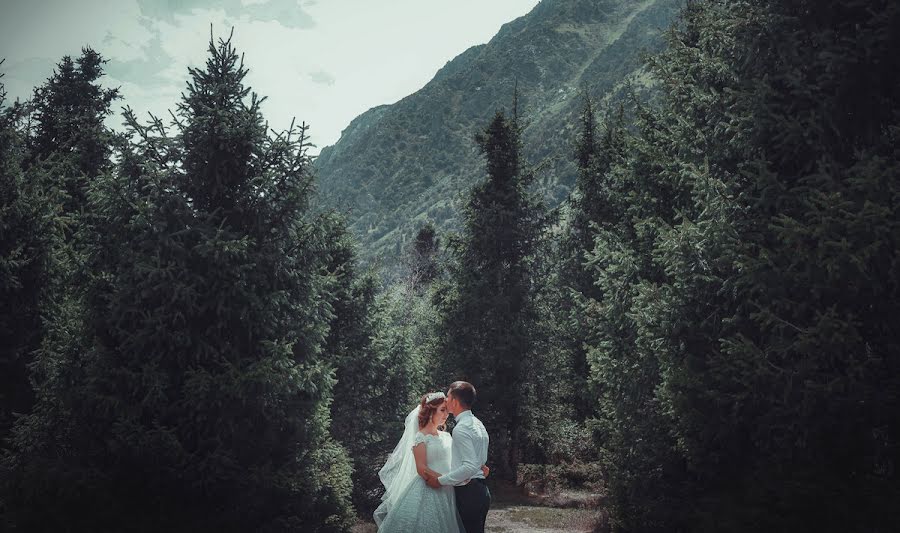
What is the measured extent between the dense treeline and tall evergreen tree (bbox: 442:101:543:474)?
920 centimetres

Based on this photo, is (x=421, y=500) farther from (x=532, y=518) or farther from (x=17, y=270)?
(x=17, y=270)

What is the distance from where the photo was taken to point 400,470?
756 cm

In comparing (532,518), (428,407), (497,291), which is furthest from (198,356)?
(497,291)

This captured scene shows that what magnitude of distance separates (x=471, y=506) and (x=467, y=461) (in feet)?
2.44

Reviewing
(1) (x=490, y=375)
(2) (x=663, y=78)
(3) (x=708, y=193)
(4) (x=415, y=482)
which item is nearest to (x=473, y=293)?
(1) (x=490, y=375)

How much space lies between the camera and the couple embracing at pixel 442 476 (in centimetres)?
684

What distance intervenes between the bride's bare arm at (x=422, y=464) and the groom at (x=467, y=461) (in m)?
0.06

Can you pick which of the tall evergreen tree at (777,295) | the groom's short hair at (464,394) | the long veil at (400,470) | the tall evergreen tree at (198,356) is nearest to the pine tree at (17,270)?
the tall evergreen tree at (198,356)

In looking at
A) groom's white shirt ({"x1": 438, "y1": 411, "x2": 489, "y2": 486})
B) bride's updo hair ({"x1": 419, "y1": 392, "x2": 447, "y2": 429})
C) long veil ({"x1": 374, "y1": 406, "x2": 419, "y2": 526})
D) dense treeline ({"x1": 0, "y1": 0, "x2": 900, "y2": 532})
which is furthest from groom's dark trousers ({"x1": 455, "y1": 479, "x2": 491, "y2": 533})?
dense treeline ({"x1": 0, "y1": 0, "x2": 900, "y2": 532})

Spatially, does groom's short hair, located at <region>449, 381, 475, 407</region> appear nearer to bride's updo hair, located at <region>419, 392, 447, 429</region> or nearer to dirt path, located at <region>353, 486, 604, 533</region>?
bride's updo hair, located at <region>419, 392, 447, 429</region>

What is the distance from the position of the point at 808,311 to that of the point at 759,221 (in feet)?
4.55

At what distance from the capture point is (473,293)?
23.4m

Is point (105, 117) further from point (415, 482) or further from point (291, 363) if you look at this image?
point (415, 482)

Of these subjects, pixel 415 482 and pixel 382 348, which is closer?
pixel 415 482
